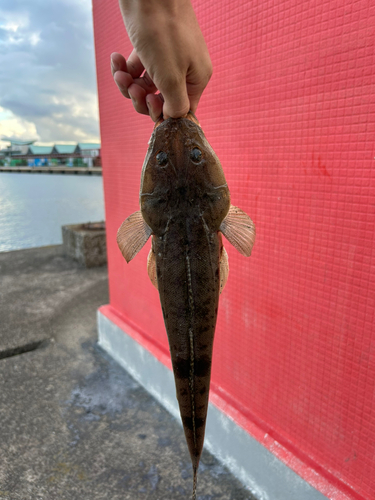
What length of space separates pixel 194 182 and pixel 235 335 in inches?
78.3

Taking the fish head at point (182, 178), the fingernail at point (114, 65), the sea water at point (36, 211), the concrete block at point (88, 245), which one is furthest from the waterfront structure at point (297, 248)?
the sea water at point (36, 211)

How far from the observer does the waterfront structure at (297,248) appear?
2.01 m

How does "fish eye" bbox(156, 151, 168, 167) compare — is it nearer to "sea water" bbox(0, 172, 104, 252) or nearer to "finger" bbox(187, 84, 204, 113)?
"finger" bbox(187, 84, 204, 113)

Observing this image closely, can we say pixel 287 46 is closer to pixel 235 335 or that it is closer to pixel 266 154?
pixel 266 154

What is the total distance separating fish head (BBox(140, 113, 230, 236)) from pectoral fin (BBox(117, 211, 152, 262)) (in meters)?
0.09

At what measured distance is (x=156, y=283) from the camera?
1.45 m

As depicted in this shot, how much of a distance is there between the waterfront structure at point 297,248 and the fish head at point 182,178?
41.2 inches

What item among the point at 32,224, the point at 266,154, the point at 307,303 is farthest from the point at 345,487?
the point at 32,224

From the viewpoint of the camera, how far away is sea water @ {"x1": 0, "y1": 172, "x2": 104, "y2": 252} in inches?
388

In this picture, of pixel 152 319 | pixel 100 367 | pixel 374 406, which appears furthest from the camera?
pixel 100 367

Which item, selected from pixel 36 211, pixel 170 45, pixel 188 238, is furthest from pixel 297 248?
pixel 36 211

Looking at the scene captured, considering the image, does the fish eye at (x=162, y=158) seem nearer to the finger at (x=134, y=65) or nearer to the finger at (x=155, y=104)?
the finger at (x=155, y=104)

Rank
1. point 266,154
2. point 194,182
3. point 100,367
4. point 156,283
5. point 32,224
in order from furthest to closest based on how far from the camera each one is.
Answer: point 32,224
point 100,367
point 266,154
point 156,283
point 194,182

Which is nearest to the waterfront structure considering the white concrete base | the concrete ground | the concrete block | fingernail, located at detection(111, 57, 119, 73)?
the white concrete base
